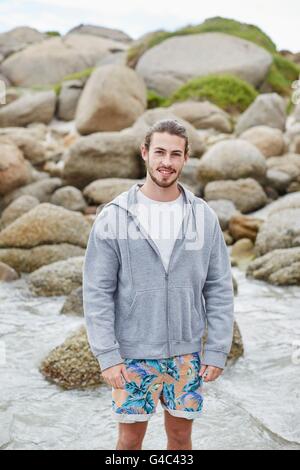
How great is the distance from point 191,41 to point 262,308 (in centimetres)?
1939

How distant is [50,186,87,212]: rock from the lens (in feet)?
42.9

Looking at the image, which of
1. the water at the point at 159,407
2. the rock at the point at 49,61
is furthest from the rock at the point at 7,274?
the rock at the point at 49,61

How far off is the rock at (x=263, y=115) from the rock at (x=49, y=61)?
494 inches

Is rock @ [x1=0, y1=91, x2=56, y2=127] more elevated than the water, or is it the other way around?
the water

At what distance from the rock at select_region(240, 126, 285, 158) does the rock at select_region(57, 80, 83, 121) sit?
8.27m

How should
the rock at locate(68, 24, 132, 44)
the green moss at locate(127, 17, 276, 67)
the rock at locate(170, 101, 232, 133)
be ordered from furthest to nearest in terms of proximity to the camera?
the rock at locate(68, 24, 132, 44) < the green moss at locate(127, 17, 276, 67) < the rock at locate(170, 101, 232, 133)

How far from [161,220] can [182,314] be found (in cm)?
43

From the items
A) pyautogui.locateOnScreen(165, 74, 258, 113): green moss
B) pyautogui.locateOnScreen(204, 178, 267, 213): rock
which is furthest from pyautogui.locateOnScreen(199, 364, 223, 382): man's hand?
pyautogui.locateOnScreen(165, 74, 258, 113): green moss

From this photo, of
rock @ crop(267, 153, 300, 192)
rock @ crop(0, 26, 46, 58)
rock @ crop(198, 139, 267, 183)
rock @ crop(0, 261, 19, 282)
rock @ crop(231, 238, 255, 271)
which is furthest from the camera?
rock @ crop(0, 26, 46, 58)

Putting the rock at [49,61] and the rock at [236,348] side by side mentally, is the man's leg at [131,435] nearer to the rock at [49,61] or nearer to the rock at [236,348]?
the rock at [236,348]

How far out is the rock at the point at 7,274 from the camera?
9312 millimetres

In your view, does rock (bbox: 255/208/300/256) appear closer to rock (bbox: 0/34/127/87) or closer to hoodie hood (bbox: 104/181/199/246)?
hoodie hood (bbox: 104/181/199/246)

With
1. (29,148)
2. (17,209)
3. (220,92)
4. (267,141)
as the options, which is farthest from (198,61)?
→ (17,209)
